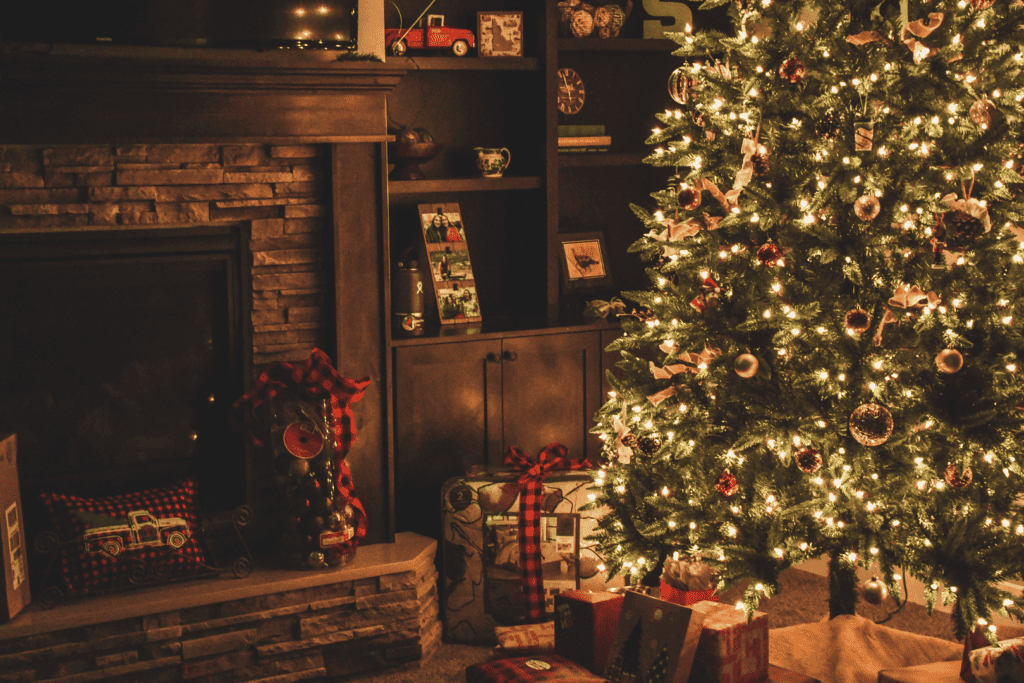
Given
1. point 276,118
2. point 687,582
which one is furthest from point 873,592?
point 276,118

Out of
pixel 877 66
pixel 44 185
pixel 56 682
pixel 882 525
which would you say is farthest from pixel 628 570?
pixel 44 185

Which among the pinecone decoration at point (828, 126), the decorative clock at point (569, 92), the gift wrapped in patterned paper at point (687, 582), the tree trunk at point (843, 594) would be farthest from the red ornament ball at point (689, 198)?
the decorative clock at point (569, 92)

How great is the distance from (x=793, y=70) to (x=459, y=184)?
1.44m

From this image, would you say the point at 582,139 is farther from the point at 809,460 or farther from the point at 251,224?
the point at 809,460

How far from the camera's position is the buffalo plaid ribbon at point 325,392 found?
9.16 ft

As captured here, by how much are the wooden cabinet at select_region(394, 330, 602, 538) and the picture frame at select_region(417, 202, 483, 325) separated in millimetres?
230

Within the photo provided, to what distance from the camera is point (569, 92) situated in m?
3.62

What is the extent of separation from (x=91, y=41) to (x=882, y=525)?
2.20 metres

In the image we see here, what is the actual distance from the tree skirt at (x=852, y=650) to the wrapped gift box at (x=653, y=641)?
1.29ft

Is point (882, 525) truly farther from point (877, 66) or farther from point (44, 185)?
point (44, 185)

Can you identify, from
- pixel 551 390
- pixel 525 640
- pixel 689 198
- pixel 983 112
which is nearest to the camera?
pixel 983 112

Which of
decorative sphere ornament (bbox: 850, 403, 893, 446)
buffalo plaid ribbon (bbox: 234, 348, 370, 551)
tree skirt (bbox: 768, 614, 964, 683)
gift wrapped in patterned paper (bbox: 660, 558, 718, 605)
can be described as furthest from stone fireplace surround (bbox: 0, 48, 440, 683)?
decorative sphere ornament (bbox: 850, 403, 893, 446)

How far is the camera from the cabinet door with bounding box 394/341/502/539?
313cm

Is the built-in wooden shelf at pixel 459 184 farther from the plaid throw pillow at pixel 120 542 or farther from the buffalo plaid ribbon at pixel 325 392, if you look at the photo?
the plaid throw pillow at pixel 120 542
